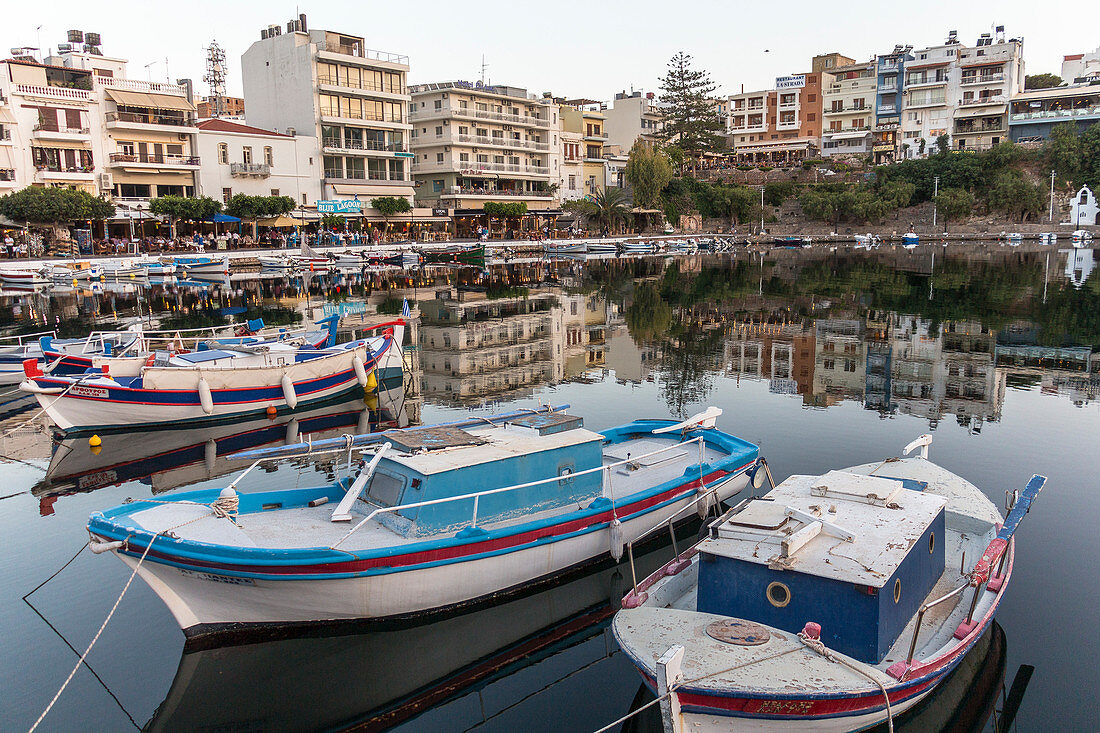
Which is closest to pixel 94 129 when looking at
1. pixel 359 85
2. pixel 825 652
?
pixel 359 85

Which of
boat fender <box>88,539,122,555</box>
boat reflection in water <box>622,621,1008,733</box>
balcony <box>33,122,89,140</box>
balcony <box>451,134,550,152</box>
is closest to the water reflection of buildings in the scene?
boat fender <box>88,539,122,555</box>

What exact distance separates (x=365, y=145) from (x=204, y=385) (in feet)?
199

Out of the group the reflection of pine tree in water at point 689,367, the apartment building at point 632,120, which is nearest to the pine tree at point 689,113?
the apartment building at point 632,120

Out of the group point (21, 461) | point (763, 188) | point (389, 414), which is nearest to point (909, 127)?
point (763, 188)

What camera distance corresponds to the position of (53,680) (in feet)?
29.2

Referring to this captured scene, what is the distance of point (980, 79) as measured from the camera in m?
97.4

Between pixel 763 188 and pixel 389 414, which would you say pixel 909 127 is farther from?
pixel 389 414

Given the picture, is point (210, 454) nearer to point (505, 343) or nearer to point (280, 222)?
point (505, 343)

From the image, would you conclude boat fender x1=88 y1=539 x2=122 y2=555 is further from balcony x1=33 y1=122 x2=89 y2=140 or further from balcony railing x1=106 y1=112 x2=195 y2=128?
balcony railing x1=106 y1=112 x2=195 y2=128

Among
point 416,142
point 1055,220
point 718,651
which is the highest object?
point 416,142

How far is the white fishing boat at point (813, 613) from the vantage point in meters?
6.82

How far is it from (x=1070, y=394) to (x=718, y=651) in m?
18.0

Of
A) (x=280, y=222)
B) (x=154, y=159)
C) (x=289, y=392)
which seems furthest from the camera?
(x=280, y=222)

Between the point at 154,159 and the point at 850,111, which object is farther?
the point at 850,111
